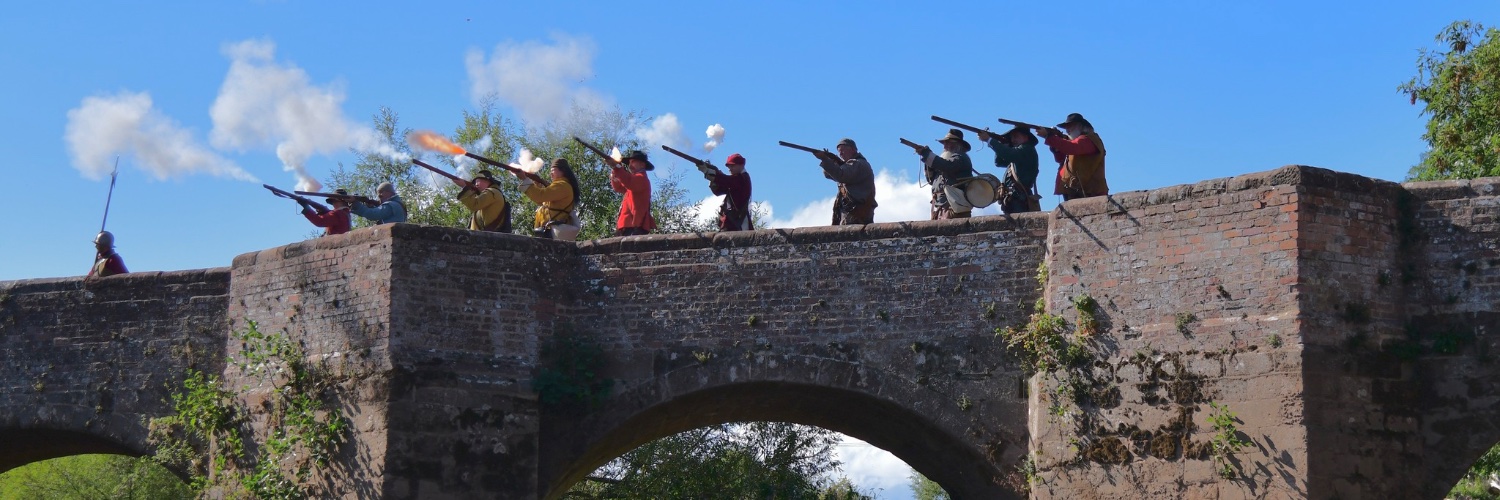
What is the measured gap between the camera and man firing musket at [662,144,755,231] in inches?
616

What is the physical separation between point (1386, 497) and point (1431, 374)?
38.1 inches

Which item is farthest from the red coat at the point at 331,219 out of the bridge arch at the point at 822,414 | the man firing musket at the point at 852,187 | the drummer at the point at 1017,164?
the drummer at the point at 1017,164

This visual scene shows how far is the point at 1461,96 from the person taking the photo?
1930 cm

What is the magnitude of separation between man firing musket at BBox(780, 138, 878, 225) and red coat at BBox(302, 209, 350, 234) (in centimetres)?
469

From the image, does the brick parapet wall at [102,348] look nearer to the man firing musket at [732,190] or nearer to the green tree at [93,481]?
the man firing musket at [732,190]

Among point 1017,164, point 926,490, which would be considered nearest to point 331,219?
point 1017,164

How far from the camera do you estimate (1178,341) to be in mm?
13180

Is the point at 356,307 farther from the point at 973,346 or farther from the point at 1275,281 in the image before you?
the point at 1275,281

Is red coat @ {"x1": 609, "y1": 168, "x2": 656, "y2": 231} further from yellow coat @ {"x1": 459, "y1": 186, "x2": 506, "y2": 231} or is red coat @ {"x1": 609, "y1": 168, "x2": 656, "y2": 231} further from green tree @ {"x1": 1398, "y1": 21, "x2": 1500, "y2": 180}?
green tree @ {"x1": 1398, "y1": 21, "x2": 1500, "y2": 180}

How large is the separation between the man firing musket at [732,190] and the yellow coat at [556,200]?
39.0 inches

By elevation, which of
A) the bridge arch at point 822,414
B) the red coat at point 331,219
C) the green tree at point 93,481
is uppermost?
the red coat at point 331,219

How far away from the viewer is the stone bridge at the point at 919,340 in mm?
12852

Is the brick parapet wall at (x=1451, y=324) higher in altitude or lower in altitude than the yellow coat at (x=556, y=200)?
lower

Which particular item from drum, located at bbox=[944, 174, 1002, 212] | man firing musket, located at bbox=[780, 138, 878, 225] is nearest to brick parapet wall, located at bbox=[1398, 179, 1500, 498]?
drum, located at bbox=[944, 174, 1002, 212]
